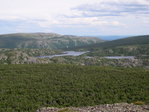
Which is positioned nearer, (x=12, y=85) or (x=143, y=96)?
(x=143, y=96)

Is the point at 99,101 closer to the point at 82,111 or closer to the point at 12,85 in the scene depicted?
the point at 82,111

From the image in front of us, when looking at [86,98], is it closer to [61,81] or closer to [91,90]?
[91,90]

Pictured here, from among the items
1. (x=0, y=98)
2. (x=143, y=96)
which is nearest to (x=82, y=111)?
(x=143, y=96)

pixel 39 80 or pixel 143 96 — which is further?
pixel 39 80

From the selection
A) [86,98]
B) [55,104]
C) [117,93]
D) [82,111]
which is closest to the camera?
[82,111]

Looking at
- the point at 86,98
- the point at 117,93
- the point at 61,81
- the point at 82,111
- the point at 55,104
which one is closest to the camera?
the point at 82,111

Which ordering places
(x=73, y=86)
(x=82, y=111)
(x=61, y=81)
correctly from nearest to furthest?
(x=82, y=111) → (x=73, y=86) → (x=61, y=81)

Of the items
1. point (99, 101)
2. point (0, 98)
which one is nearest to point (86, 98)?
point (99, 101)

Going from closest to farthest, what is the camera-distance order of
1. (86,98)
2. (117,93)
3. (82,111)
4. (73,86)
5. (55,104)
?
(82,111)
(55,104)
(86,98)
(117,93)
(73,86)
